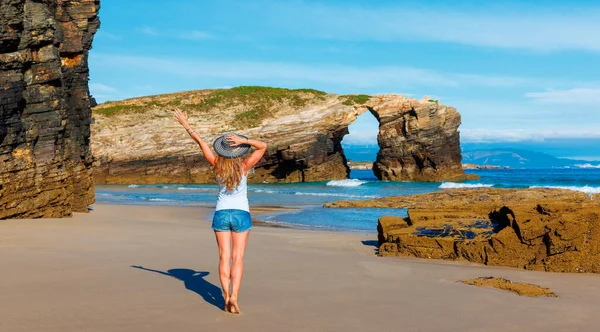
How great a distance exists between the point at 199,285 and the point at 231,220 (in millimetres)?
1575

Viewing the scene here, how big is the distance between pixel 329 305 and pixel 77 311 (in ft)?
7.57

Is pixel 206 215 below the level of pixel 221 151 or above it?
below

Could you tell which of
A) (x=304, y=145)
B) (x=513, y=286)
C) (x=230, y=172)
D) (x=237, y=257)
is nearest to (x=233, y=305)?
(x=237, y=257)

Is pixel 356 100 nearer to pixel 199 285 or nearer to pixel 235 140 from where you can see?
pixel 199 285

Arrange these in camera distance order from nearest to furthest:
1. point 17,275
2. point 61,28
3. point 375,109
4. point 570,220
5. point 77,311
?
point 77,311
point 17,275
point 570,220
point 61,28
point 375,109

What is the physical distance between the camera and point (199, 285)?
7270 mm

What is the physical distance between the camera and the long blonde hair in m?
6.06

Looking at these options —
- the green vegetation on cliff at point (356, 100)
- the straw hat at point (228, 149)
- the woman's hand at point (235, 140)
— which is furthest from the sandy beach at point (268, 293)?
the green vegetation on cliff at point (356, 100)

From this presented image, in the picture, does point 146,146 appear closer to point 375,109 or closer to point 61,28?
point 375,109

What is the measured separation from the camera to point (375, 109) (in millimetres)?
60438

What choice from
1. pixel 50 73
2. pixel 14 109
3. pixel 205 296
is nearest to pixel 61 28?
pixel 50 73

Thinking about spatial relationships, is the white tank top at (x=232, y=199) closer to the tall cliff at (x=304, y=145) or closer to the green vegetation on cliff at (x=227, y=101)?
the tall cliff at (x=304, y=145)

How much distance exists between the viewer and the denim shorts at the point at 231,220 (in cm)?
602

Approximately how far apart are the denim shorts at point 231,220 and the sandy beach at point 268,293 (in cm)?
77
